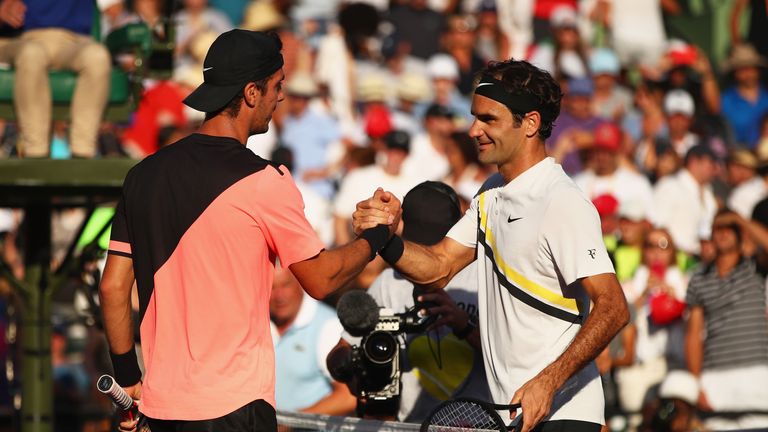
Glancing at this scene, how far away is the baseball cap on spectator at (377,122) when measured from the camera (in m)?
12.4

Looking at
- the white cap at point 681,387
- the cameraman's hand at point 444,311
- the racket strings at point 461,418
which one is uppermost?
the cameraman's hand at point 444,311

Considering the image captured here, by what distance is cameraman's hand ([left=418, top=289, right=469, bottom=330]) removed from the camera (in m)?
5.47

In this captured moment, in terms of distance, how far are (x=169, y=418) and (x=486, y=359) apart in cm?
129

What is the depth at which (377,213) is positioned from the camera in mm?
4930

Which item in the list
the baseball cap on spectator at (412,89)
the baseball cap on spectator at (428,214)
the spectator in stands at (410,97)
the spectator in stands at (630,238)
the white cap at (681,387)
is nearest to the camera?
the baseball cap on spectator at (428,214)

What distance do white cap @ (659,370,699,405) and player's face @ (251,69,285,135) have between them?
568 centimetres

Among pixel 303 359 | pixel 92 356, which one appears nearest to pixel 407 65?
pixel 92 356

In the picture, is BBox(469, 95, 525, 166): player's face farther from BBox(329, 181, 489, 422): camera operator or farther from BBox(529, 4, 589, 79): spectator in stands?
BBox(529, 4, 589, 79): spectator in stands

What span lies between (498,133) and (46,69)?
370 centimetres

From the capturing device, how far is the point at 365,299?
5.32m

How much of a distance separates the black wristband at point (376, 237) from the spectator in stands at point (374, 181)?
6.47 meters

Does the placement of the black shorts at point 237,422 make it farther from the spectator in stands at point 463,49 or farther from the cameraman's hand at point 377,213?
the spectator in stands at point 463,49

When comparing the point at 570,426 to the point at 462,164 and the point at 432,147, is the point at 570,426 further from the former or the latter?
the point at 432,147

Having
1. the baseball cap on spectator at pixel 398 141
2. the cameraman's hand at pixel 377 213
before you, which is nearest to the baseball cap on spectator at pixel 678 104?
the baseball cap on spectator at pixel 398 141
